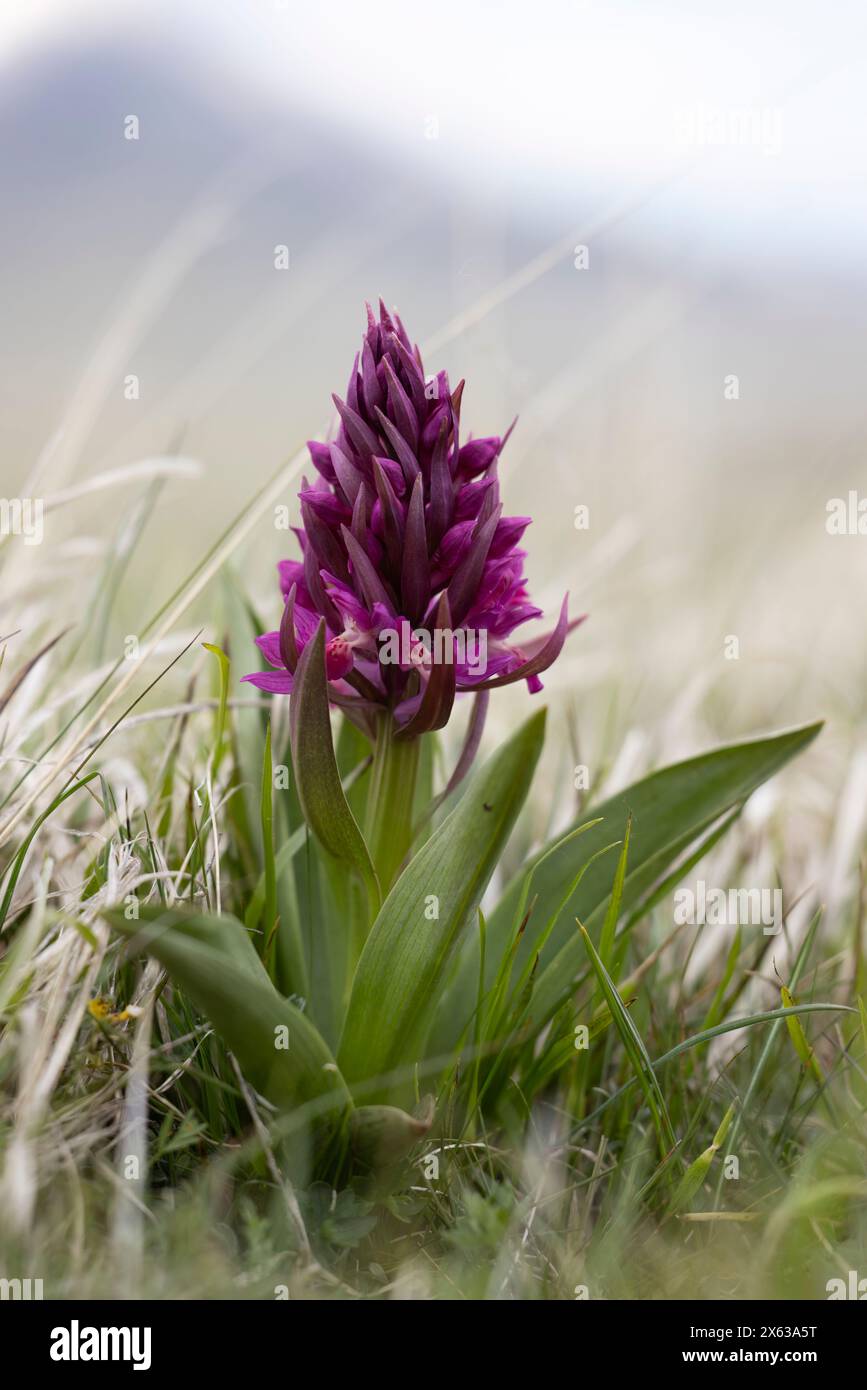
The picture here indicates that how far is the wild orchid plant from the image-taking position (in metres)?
1.00

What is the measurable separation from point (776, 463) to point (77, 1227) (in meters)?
5.20

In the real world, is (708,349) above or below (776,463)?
above

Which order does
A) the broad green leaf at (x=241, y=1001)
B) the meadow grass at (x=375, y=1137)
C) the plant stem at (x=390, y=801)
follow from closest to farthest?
1. the broad green leaf at (x=241, y=1001)
2. the meadow grass at (x=375, y=1137)
3. the plant stem at (x=390, y=801)

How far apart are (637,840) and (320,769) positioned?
456 millimetres

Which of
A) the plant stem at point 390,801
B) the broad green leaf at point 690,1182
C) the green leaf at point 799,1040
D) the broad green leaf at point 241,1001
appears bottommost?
the broad green leaf at point 690,1182

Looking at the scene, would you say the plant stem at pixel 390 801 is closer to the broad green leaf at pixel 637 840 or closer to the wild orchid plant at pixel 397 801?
the wild orchid plant at pixel 397 801

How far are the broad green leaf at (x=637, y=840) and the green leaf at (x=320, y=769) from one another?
9.6 inches

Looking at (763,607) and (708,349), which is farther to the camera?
(708,349)

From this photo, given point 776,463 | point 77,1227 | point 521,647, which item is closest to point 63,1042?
point 77,1227

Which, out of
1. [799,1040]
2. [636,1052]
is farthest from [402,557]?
[799,1040]

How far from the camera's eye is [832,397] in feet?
18.8

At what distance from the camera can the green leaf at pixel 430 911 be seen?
1.01m

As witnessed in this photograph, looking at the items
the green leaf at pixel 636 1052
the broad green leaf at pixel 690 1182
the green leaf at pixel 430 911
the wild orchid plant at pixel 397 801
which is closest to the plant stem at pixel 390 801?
the wild orchid plant at pixel 397 801

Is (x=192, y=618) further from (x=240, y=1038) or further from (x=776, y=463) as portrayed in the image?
(x=776, y=463)
